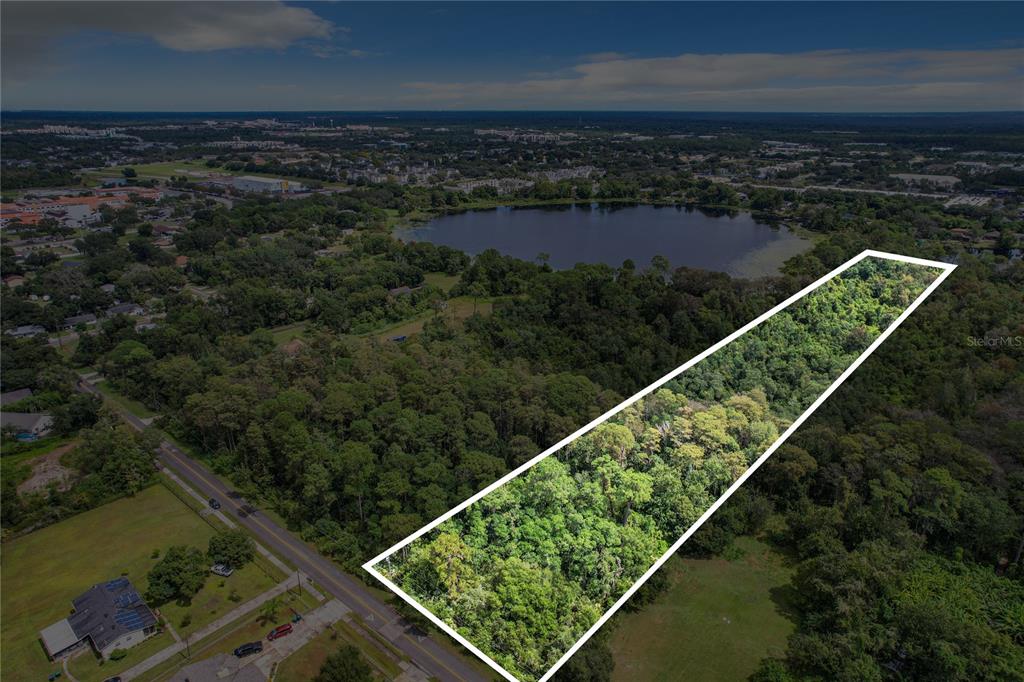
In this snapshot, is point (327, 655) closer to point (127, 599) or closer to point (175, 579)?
point (175, 579)

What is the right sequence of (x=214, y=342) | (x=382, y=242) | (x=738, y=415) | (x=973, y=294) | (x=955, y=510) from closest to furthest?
1. (x=738, y=415)
2. (x=955, y=510)
3. (x=973, y=294)
4. (x=214, y=342)
5. (x=382, y=242)

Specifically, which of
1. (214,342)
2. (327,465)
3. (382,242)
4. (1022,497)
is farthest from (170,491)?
(382,242)

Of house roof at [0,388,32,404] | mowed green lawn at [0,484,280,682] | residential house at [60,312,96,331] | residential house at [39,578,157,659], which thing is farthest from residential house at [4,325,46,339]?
residential house at [39,578,157,659]

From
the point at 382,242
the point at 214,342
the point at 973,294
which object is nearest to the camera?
the point at 973,294

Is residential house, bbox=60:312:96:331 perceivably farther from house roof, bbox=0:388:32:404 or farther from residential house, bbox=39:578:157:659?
residential house, bbox=39:578:157:659

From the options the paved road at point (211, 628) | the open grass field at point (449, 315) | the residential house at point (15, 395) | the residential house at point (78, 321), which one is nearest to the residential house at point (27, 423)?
the residential house at point (15, 395)

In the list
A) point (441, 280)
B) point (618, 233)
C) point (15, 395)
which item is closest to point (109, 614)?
point (15, 395)

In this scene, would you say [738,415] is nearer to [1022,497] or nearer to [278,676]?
[278,676]
